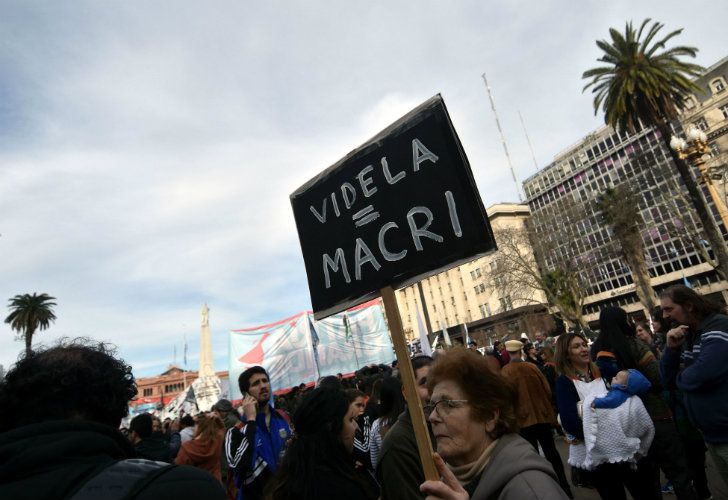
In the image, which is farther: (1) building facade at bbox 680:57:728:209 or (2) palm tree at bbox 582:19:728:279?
(1) building facade at bbox 680:57:728:209

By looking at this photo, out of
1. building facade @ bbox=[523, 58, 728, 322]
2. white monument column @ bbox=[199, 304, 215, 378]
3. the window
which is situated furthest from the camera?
white monument column @ bbox=[199, 304, 215, 378]

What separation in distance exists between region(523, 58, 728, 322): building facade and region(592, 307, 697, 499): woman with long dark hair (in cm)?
2976

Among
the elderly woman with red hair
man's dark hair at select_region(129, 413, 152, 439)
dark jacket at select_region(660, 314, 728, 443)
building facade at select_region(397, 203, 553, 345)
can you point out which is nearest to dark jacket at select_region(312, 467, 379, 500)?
the elderly woman with red hair

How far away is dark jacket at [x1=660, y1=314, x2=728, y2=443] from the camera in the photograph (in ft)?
9.36

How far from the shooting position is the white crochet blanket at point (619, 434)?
3271mm

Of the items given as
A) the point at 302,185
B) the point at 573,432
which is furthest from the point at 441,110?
the point at 573,432

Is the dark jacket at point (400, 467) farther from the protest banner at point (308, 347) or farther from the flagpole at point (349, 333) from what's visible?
the flagpole at point (349, 333)

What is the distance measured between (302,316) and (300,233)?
18.6m

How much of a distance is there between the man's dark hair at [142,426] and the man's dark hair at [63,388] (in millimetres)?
4874

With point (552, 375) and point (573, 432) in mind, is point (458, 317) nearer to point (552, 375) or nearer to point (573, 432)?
point (552, 375)

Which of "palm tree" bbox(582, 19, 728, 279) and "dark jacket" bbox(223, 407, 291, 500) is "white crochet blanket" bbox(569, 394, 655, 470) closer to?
"dark jacket" bbox(223, 407, 291, 500)

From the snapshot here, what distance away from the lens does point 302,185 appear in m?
3.00

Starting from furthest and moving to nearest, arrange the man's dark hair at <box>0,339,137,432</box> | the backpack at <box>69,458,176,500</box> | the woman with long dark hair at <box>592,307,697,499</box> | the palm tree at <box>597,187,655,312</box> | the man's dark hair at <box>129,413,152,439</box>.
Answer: the palm tree at <box>597,187,655,312</box> < the man's dark hair at <box>129,413,152,439</box> < the woman with long dark hair at <box>592,307,697,499</box> < the man's dark hair at <box>0,339,137,432</box> < the backpack at <box>69,458,176,500</box>

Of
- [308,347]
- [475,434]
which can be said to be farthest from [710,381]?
[308,347]
